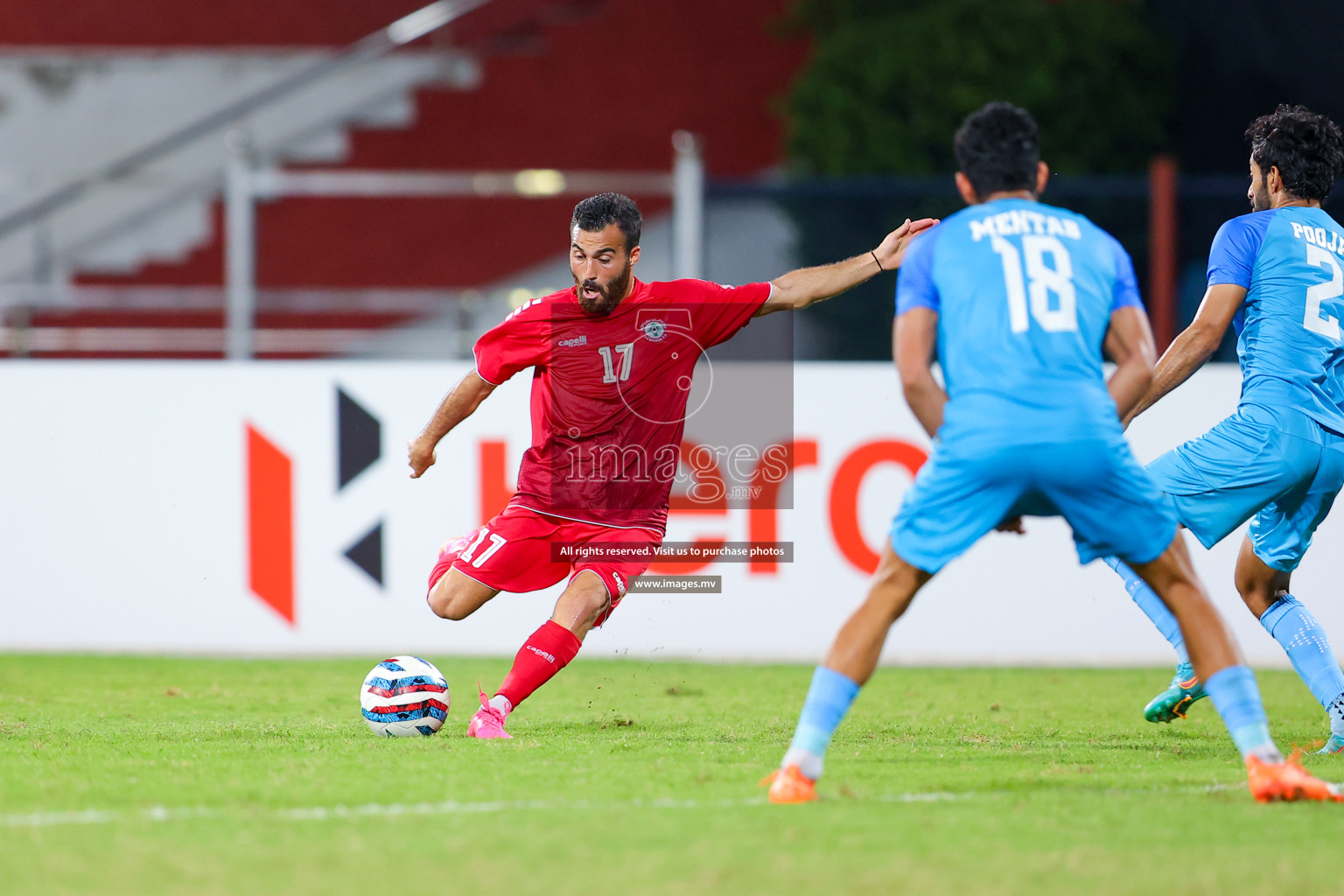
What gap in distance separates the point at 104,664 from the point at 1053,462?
242 inches

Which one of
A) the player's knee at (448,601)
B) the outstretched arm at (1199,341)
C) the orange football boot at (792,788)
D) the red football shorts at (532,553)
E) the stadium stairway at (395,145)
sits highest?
the stadium stairway at (395,145)

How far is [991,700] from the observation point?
7.54 metres

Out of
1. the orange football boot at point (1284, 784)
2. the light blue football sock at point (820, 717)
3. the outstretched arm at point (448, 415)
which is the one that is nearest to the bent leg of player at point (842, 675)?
the light blue football sock at point (820, 717)

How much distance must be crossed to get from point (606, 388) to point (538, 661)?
1.12 meters

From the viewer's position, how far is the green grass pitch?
379 cm

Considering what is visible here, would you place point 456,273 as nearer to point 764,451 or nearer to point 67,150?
point 67,150

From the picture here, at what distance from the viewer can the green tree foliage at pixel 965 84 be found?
13.7m

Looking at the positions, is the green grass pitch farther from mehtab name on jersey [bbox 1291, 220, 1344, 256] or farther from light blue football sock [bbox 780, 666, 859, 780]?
mehtab name on jersey [bbox 1291, 220, 1344, 256]

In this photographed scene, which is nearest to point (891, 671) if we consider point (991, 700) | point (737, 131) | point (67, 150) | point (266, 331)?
point (991, 700)

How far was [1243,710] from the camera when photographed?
181 inches

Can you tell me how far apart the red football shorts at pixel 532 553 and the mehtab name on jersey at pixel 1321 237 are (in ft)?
8.69

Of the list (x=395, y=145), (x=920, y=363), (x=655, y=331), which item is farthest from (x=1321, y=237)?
(x=395, y=145)

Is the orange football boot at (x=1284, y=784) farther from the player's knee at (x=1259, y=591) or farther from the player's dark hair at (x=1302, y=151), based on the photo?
the player's dark hair at (x=1302, y=151)

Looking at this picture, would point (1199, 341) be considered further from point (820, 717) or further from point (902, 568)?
point (820, 717)
